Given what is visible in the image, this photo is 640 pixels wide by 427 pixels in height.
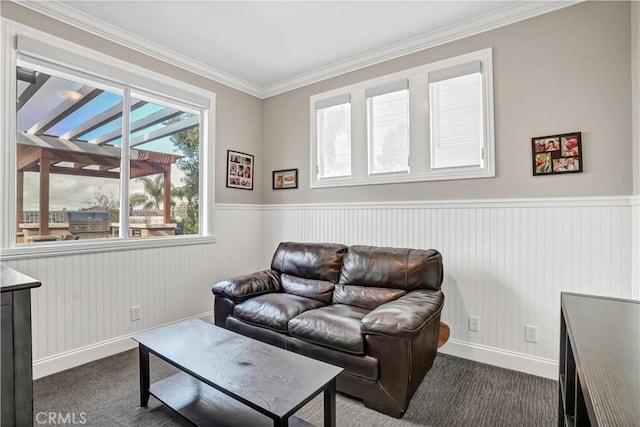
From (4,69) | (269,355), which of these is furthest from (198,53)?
(269,355)

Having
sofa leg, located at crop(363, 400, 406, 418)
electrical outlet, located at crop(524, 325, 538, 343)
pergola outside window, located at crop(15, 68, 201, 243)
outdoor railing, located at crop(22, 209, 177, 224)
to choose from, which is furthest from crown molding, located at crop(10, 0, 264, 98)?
electrical outlet, located at crop(524, 325, 538, 343)

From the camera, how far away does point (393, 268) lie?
2.65 meters

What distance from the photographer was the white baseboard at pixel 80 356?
2355 mm

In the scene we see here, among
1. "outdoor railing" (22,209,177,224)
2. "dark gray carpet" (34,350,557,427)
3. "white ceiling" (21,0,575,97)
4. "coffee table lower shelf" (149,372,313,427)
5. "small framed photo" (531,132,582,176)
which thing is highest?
"white ceiling" (21,0,575,97)

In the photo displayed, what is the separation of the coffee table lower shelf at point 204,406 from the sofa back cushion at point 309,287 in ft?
3.89

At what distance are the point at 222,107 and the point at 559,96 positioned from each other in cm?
332

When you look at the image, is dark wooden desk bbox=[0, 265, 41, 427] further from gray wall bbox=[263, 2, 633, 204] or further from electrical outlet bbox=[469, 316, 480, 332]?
electrical outlet bbox=[469, 316, 480, 332]

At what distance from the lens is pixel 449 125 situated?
Answer: 2.87 m

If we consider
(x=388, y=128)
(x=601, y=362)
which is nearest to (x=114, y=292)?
(x=388, y=128)

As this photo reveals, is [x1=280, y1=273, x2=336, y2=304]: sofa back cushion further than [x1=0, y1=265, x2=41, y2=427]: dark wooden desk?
Yes

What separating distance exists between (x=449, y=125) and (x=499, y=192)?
75cm

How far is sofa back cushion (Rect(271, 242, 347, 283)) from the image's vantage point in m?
2.99

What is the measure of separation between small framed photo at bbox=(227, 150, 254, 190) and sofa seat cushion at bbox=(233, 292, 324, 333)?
5.43 ft

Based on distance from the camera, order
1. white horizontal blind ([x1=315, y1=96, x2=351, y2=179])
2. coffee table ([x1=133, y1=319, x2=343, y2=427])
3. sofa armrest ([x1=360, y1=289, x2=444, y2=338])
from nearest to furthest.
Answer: coffee table ([x1=133, y1=319, x2=343, y2=427]) < sofa armrest ([x1=360, y1=289, x2=444, y2=338]) < white horizontal blind ([x1=315, y1=96, x2=351, y2=179])
